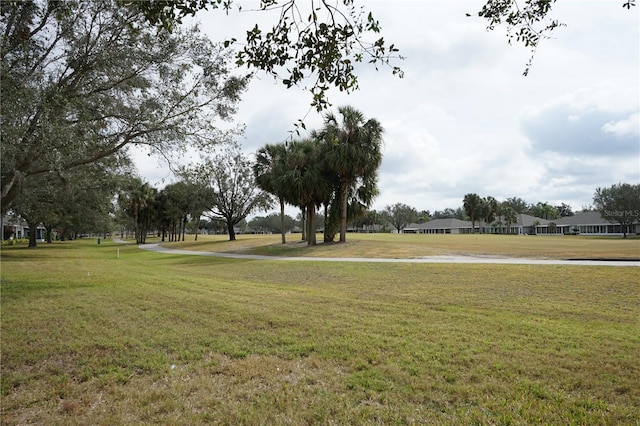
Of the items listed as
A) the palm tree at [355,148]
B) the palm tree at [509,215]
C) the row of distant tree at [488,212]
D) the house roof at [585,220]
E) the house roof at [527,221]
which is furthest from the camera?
the palm tree at [509,215]

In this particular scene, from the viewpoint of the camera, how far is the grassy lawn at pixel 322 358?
13.1 ft

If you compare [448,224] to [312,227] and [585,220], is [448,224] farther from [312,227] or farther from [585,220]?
[312,227]

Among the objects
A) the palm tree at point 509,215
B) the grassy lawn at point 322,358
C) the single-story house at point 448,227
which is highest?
the palm tree at point 509,215

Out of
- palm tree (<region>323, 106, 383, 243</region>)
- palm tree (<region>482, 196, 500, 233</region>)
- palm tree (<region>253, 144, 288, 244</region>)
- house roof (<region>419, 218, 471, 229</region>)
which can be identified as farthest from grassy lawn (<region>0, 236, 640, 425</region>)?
house roof (<region>419, 218, 471, 229</region>)

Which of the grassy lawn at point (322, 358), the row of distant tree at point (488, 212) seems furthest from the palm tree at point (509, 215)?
the grassy lawn at point (322, 358)

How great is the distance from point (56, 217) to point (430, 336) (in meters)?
40.6

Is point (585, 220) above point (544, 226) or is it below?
above

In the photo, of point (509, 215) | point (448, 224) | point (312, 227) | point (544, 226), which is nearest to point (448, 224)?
point (448, 224)

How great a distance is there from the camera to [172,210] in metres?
60.4

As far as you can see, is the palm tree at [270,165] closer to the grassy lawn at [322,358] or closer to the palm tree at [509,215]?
the grassy lawn at [322,358]

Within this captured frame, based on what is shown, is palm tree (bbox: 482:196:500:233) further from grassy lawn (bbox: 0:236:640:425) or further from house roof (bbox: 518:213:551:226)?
grassy lawn (bbox: 0:236:640:425)

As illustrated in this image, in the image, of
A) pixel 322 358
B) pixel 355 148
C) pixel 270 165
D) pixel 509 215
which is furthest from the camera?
pixel 509 215

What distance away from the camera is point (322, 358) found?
17.7ft

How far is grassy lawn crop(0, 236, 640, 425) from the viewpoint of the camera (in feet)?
13.1
